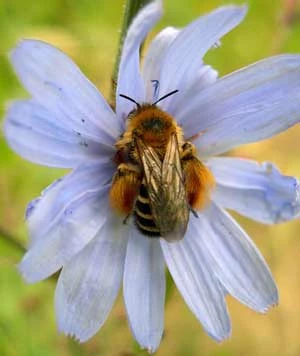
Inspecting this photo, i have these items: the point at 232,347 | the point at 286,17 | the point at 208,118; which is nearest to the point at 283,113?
the point at 208,118

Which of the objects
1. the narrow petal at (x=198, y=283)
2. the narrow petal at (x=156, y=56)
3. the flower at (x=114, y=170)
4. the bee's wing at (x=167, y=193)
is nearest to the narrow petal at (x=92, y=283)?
the flower at (x=114, y=170)

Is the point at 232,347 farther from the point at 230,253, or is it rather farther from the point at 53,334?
the point at 230,253

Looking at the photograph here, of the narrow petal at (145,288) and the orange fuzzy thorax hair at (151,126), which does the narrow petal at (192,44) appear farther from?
the narrow petal at (145,288)

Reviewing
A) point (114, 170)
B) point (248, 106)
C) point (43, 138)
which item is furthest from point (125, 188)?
point (248, 106)

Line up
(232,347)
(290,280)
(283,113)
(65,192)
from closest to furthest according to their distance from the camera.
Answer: (65,192), (283,113), (232,347), (290,280)

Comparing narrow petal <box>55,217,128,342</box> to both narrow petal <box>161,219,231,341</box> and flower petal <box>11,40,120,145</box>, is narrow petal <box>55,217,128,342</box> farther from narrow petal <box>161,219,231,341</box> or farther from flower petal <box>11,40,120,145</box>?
flower petal <box>11,40,120,145</box>

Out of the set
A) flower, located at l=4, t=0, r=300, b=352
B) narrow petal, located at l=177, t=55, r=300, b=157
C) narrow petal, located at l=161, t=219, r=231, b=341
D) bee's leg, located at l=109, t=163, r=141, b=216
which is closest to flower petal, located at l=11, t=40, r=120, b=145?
flower, located at l=4, t=0, r=300, b=352

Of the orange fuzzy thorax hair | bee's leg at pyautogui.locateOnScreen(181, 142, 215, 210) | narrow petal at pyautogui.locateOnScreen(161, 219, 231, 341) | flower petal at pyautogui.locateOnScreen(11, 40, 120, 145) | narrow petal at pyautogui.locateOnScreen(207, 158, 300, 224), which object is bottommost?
narrow petal at pyautogui.locateOnScreen(161, 219, 231, 341)
